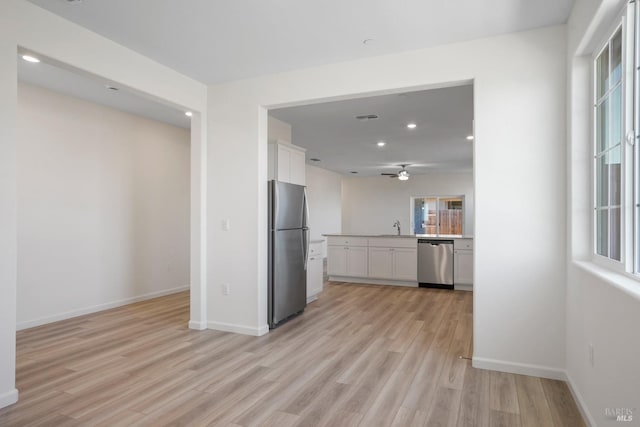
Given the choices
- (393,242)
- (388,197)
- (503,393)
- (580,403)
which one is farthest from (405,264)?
(388,197)

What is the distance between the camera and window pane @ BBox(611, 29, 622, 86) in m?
2.10

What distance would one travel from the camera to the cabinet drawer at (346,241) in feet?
23.8

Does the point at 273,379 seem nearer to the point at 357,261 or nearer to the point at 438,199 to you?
the point at 357,261

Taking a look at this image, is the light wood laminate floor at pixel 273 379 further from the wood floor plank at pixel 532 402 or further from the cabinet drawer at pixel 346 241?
the cabinet drawer at pixel 346 241

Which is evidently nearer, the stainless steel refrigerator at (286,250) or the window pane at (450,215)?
the stainless steel refrigerator at (286,250)

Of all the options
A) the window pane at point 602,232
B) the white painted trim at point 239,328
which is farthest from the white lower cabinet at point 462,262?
the window pane at point 602,232

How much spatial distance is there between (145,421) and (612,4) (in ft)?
11.2

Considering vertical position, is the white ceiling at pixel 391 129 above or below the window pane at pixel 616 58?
above

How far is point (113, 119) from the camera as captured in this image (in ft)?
17.3

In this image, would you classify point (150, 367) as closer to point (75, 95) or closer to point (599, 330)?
point (599, 330)

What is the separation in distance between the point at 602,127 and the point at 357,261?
17.0 feet

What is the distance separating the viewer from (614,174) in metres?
2.19

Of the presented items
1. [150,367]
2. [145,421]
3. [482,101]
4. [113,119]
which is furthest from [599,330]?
[113,119]

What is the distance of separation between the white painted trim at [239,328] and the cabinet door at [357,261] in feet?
11.1
